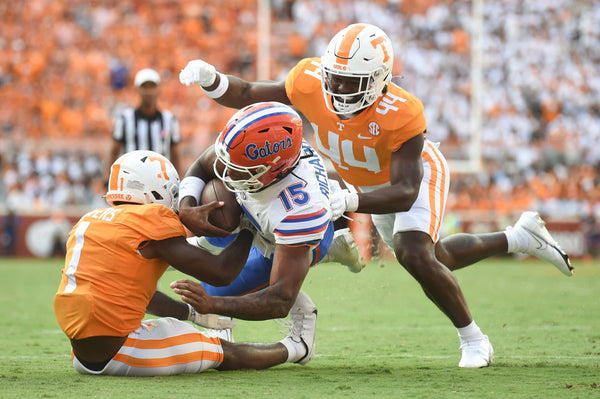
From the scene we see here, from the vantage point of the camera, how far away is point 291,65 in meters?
13.6

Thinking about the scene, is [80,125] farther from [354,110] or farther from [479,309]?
[354,110]

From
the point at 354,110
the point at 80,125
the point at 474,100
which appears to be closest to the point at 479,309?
the point at 354,110

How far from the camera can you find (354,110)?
170 inches

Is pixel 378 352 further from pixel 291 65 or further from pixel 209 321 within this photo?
pixel 291 65

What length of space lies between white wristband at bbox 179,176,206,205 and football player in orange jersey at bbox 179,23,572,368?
63 cm

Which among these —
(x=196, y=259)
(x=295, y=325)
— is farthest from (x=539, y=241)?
(x=196, y=259)

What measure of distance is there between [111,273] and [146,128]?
3599 millimetres

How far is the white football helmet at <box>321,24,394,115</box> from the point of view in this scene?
4262 mm

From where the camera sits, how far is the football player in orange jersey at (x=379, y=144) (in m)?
4.22

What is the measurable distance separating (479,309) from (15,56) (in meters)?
12.4

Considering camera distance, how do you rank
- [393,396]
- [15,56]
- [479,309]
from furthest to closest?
[15,56], [479,309], [393,396]

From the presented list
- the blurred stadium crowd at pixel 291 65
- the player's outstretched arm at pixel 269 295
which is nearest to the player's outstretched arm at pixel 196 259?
the player's outstretched arm at pixel 269 295

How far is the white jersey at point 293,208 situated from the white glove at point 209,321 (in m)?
0.55

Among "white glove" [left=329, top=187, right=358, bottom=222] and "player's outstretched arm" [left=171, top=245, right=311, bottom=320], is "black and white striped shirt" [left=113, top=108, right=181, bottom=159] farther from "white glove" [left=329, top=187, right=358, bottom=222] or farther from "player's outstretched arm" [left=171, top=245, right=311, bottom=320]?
"player's outstretched arm" [left=171, top=245, right=311, bottom=320]
